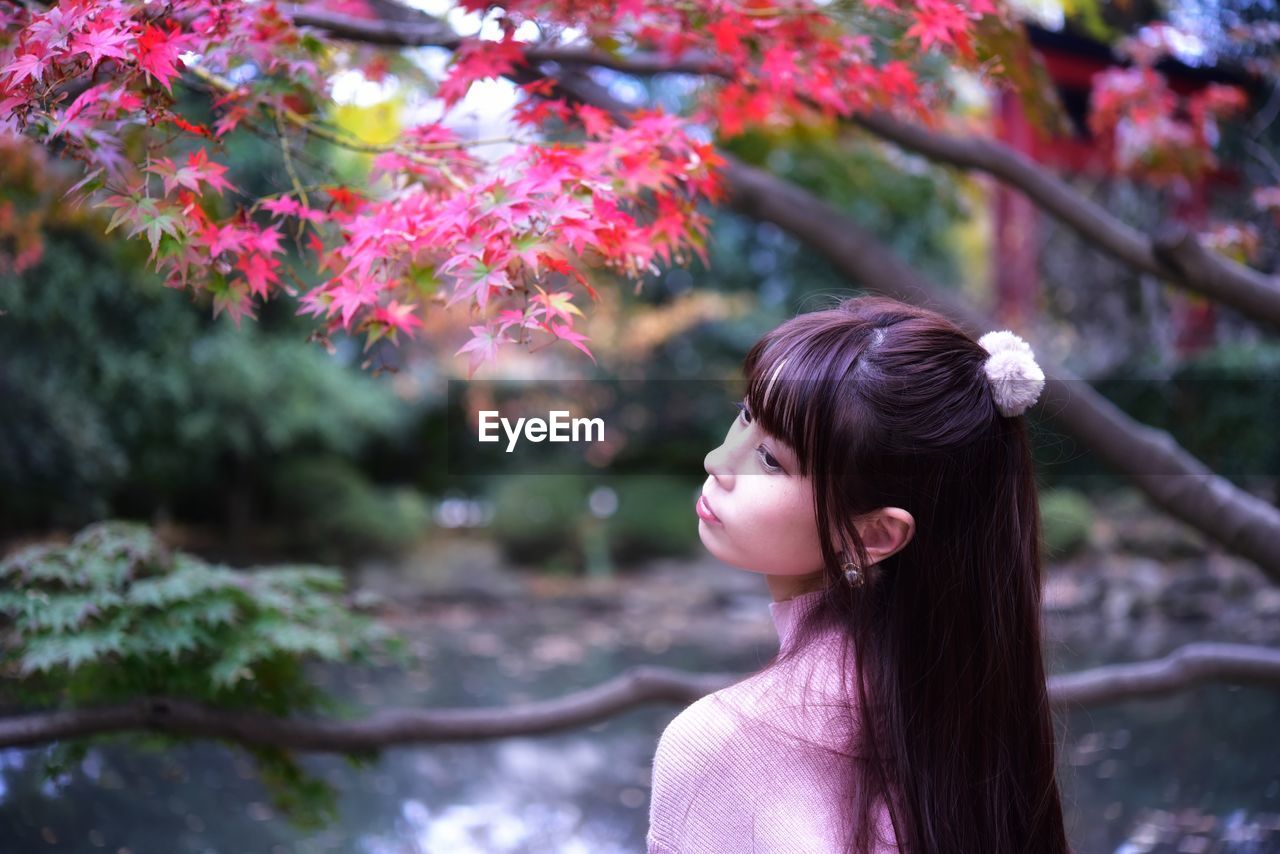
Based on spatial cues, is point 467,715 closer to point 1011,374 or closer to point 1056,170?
point 1011,374

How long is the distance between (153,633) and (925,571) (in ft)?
5.49

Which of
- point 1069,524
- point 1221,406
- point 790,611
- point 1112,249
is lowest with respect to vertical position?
point 1069,524

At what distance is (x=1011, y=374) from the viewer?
120cm

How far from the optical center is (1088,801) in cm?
359

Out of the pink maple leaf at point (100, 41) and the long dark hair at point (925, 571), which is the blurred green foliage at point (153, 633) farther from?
the long dark hair at point (925, 571)

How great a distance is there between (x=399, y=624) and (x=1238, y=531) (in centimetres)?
537

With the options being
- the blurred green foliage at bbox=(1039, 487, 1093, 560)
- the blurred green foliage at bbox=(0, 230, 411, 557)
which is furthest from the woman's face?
the blurred green foliage at bbox=(1039, 487, 1093, 560)

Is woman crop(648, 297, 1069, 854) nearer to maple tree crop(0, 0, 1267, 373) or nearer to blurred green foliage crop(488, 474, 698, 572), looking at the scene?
maple tree crop(0, 0, 1267, 373)

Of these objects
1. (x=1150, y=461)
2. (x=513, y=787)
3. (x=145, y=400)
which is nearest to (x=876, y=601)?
(x=1150, y=461)

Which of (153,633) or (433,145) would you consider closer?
(433,145)

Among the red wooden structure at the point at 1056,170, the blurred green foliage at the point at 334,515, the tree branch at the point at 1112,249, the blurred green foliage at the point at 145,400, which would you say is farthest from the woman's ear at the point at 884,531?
the blurred green foliage at the point at 334,515

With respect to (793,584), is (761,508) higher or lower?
higher

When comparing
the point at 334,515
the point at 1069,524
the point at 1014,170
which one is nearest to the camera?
the point at 1014,170

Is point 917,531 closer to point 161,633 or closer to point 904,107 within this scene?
point 161,633
